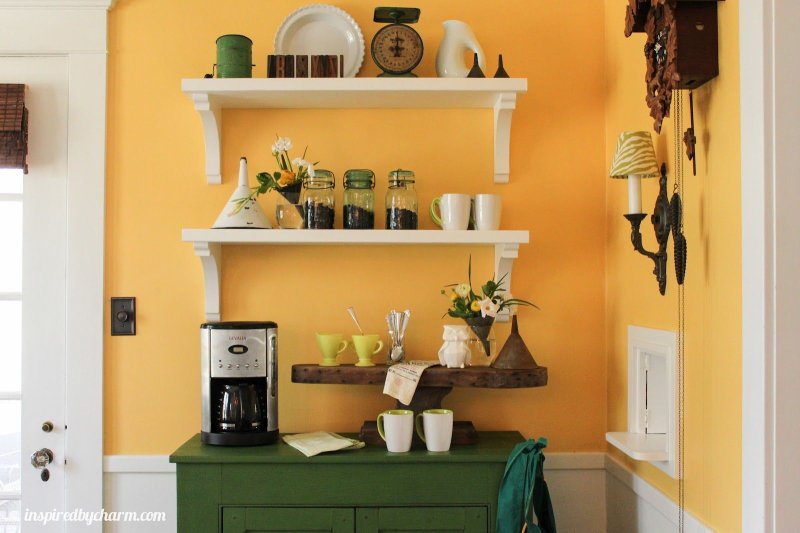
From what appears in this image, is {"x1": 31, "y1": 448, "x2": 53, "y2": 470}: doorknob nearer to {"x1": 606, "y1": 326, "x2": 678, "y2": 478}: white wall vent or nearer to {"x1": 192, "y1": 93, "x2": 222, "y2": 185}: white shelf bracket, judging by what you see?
{"x1": 192, "y1": 93, "x2": 222, "y2": 185}: white shelf bracket

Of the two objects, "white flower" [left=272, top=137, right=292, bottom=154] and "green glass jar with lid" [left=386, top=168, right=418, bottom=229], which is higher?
"white flower" [left=272, top=137, right=292, bottom=154]

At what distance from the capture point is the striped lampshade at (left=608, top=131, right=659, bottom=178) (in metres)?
1.76

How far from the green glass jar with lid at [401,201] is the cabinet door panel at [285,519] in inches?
32.2

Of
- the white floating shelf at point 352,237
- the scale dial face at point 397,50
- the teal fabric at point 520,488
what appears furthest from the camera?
the scale dial face at point 397,50

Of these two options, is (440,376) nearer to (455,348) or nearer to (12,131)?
(455,348)

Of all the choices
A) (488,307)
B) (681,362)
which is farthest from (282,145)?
(681,362)

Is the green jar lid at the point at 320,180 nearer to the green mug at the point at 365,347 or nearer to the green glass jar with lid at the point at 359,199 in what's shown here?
the green glass jar with lid at the point at 359,199

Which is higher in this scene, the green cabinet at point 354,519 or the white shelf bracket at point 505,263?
the white shelf bracket at point 505,263

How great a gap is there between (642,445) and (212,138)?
1.51 metres

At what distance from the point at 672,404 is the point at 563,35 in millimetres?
1225

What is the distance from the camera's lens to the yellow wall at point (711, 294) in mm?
1501

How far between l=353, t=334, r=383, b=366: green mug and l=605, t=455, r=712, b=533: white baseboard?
0.79 metres

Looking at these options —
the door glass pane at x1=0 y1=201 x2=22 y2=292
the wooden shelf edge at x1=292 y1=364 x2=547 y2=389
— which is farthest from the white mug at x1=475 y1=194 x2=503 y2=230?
the door glass pane at x1=0 y1=201 x2=22 y2=292

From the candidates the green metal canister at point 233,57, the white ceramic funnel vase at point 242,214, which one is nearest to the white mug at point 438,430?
the white ceramic funnel vase at point 242,214
